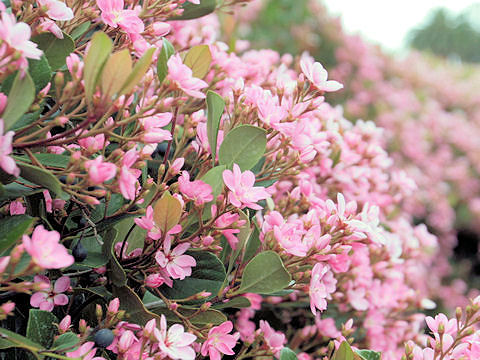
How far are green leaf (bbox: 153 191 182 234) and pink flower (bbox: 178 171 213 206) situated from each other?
65mm

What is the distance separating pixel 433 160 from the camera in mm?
5133

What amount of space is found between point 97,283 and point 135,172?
0.28m

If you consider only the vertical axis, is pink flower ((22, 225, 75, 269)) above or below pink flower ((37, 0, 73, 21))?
below

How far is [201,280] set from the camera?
1.05 metres

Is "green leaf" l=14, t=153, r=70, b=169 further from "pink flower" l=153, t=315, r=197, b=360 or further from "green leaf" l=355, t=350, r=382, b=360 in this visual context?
"green leaf" l=355, t=350, r=382, b=360

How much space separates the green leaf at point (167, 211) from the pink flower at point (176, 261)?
4 centimetres

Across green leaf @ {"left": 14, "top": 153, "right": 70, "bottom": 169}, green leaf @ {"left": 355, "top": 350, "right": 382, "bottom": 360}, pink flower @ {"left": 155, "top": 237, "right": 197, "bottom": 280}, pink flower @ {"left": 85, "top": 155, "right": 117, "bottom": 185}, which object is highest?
pink flower @ {"left": 85, "top": 155, "right": 117, "bottom": 185}

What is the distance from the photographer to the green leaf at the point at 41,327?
89 cm

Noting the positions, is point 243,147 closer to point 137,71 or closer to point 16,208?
point 137,71

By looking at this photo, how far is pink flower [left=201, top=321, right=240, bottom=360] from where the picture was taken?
101cm

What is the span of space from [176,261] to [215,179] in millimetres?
188

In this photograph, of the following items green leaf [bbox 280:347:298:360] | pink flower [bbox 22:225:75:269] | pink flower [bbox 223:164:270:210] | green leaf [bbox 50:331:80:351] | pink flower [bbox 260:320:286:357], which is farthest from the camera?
pink flower [bbox 260:320:286:357]

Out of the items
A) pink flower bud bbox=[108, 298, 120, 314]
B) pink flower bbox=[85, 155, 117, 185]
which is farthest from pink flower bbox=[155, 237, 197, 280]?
pink flower bbox=[85, 155, 117, 185]

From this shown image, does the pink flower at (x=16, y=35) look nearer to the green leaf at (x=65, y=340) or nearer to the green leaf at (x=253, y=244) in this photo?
the green leaf at (x=65, y=340)
